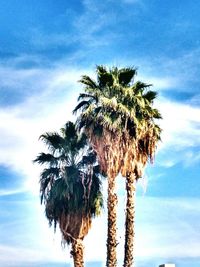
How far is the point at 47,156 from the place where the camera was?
46.4 metres

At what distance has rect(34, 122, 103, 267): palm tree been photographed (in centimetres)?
4412

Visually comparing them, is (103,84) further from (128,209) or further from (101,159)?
(128,209)

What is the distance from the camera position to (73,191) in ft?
145

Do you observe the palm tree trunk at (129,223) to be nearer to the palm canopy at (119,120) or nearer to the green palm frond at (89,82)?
the palm canopy at (119,120)

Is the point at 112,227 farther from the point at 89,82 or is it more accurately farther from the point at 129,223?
the point at 89,82

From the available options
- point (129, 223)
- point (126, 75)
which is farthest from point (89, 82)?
point (129, 223)

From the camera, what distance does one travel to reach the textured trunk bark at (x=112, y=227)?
127ft

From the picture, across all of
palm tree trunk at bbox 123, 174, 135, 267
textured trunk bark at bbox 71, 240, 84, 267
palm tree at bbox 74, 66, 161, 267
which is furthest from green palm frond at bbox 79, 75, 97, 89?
textured trunk bark at bbox 71, 240, 84, 267

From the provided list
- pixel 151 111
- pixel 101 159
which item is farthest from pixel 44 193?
pixel 151 111

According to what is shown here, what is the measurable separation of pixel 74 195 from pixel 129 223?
5.62 meters

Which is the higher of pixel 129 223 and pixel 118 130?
pixel 118 130

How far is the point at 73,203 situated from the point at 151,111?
7.65m

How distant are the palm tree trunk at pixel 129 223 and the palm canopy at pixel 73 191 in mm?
4240

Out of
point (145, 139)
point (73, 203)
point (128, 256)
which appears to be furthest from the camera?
point (73, 203)
